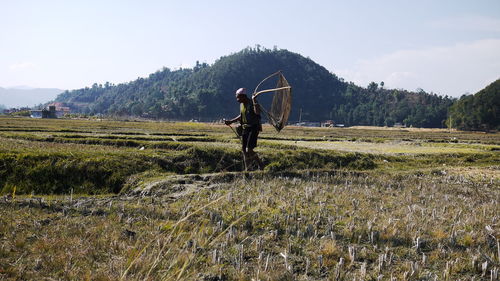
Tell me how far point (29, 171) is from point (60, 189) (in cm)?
98

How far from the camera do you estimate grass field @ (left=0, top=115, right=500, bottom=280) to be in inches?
178

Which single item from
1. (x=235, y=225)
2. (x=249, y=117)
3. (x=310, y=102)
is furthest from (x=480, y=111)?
(x=235, y=225)

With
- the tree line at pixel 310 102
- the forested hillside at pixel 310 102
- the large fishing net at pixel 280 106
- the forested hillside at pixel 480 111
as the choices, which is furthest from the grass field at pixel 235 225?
the forested hillside at pixel 310 102

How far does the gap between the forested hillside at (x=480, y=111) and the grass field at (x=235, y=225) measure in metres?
89.0

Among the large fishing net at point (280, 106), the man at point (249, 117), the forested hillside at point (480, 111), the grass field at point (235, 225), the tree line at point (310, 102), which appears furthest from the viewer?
the tree line at point (310, 102)

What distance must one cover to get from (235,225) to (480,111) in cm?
9764

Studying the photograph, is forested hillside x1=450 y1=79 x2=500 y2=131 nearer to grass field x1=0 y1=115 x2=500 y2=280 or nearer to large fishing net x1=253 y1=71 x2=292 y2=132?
grass field x1=0 y1=115 x2=500 y2=280

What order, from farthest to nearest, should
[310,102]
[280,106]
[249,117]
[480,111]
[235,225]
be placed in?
[310,102], [480,111], [280,106], [249,117], [235,225]

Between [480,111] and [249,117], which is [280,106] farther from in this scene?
[480,111]

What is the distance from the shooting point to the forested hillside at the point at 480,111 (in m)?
89.4

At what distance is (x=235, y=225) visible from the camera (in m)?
6.20

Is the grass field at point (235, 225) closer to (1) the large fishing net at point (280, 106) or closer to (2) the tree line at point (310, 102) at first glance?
(1) the large fishing net at point (280, 106)

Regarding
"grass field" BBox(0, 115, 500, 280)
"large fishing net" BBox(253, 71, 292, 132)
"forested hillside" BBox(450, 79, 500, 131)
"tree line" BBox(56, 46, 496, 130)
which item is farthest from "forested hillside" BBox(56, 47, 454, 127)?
"grass field" BBox(0, 115, 500, 280)

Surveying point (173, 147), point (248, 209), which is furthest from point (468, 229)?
point (173, 147)
